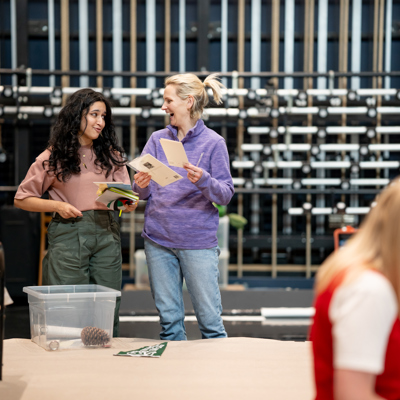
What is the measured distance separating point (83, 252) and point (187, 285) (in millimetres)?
514

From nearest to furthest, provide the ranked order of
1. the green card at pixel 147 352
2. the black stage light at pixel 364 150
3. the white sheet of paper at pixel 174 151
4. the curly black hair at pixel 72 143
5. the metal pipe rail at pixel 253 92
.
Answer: the green card at pixel 147 352 → the white sheet of paper at pixel 174 151 → the curly black hair at pixel 72 143 → the metal pipe rail at pixel 253 92 → the black stage light at pixel 364 150

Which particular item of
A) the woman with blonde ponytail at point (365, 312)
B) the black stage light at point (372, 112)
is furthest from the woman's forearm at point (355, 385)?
the black stage light at point (372, 112)

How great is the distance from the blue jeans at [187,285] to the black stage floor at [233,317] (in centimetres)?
131

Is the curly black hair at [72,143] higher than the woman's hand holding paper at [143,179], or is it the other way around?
the curly black hair at [72,143]

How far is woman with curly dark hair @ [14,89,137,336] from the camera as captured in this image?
2582 mm

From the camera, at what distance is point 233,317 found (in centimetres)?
453

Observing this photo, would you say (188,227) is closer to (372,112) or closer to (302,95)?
(302,95)

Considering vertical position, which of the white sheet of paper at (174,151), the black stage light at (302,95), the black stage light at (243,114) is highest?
the black stage light at (302,95)

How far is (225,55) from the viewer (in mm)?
5895

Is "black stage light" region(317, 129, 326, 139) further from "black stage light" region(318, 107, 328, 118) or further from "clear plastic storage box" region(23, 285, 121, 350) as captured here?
"clear plastic storage box" region(23, 285, 121, 350)

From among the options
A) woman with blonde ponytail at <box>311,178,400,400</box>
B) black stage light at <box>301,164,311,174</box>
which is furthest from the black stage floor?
woman with blonde ponytail at <box>311,178,400,400</box>

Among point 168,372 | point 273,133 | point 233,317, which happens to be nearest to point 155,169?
point 168,372

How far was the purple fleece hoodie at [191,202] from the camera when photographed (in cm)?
256

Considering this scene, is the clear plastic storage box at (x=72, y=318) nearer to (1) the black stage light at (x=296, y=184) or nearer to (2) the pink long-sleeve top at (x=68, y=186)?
(2) the pink long-sleeve top at (x=68, y=186)
